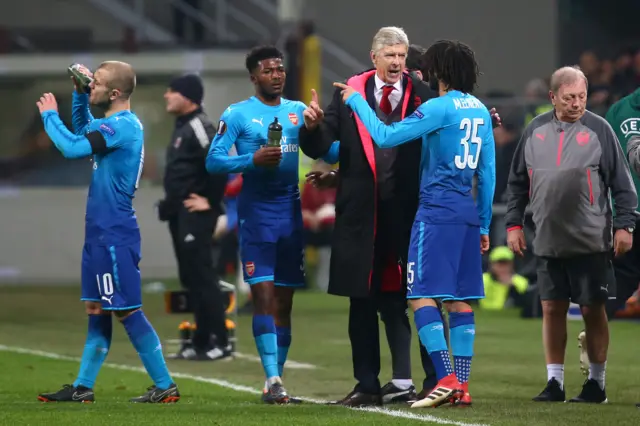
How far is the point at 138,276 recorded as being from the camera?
9219 millimetres

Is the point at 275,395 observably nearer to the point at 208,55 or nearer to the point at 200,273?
the point at 200,273

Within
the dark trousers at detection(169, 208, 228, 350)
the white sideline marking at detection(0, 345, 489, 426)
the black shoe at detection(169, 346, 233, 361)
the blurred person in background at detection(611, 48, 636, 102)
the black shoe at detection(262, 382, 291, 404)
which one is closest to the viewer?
the white sideline marking at detection(0, 345, 489, 426)

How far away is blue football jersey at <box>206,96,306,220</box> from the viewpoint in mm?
9445

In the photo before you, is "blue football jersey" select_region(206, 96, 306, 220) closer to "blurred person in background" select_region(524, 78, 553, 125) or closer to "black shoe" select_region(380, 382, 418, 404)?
"black shoe" select_region(380, 382, 418, 404)

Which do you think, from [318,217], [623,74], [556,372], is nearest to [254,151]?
[556,372]

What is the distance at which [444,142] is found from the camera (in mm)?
8625

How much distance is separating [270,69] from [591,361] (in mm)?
2740

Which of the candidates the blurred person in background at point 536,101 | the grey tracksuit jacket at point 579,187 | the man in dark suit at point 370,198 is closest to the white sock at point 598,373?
the grey tracksuit jacket at point 579,187

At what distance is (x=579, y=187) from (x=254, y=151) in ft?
6.68

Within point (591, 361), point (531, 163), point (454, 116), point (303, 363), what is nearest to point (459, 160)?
point (454, 116)

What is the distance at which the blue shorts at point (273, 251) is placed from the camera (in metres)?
9.38

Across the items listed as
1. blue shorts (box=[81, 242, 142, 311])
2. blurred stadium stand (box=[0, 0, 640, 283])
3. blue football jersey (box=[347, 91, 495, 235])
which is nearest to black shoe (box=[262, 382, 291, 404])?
blue shorts (box=[81, 242, 142, 311])

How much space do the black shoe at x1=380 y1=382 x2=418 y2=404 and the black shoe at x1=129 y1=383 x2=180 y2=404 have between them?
1.29 m

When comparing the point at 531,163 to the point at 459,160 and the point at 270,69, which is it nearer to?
the point at 459,160
